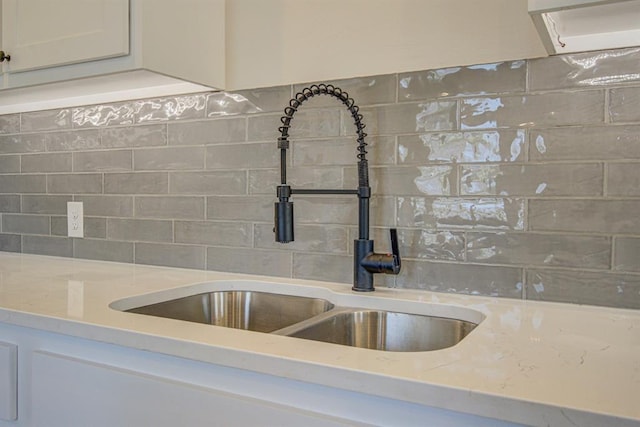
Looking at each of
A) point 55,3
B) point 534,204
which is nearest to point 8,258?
point 55,3

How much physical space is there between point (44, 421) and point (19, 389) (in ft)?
0.32

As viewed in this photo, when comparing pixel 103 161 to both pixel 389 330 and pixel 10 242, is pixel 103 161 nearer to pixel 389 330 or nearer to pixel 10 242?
pixel 10 242

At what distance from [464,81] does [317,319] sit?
65 cm

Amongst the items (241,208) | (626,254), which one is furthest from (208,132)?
(626,254)

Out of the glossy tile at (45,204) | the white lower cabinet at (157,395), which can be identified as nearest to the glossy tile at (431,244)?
the white lower cabinet at (157,395)

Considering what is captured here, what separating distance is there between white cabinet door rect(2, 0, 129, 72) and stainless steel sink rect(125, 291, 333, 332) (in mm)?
662

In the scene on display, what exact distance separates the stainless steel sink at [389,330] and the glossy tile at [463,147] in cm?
38

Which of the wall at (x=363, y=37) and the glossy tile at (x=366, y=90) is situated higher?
the wall at (x=363, y=37)

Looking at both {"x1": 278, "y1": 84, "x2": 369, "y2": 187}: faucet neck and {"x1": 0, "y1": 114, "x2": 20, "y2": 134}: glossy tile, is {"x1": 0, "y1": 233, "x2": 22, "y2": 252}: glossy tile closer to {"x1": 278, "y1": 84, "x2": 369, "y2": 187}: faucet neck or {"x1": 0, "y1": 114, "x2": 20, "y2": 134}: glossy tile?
{"x1": 0, "y1": 114, "x2": 20, "y2": 134}: glossy tile

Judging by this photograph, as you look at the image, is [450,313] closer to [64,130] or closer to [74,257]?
[74,257]

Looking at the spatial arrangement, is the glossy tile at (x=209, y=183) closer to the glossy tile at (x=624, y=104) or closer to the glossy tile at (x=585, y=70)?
the glossy tile at (x=585, y=70)

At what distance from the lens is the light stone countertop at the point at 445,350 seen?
0.61 meters

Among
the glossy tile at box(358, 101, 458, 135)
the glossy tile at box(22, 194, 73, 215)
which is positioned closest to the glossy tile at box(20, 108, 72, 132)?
the glossy tile at box(22, 194, 73, 215)

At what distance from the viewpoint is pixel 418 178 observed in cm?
127
